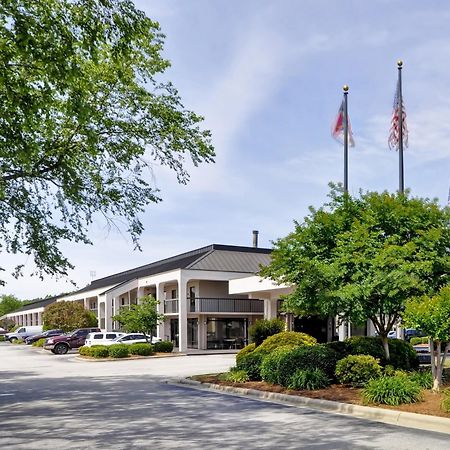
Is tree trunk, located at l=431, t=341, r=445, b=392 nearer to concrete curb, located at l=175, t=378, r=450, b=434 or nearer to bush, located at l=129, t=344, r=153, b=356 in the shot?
concrete curb, located at l=175, t=378, r=450, b=434

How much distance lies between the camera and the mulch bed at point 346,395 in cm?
1156

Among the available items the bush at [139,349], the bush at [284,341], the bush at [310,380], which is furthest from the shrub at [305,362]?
the bush at [139,349]

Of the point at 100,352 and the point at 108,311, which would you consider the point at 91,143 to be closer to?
the point at 100,352

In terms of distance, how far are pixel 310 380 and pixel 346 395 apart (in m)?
1.30

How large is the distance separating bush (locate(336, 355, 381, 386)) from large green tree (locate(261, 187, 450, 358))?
0.98 m

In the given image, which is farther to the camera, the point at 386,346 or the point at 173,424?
the point at 386,346

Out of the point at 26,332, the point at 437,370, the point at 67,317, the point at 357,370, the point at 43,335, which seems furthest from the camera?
the point at 26,332

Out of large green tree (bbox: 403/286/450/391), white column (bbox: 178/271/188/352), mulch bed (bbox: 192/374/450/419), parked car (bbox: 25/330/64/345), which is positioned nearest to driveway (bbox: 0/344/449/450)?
mulch bed (bbox: 192/374/450/419)

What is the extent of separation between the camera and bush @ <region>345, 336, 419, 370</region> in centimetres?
1642

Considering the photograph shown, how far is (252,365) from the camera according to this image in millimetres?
17688

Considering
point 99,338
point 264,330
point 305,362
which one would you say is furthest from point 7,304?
point 305,362

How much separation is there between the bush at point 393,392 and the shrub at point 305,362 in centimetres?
285

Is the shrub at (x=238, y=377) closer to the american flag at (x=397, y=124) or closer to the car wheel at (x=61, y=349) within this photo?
the american flag at (x=397, y=124)

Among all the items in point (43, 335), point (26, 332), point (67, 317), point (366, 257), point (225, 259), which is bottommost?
point (26, 332)
